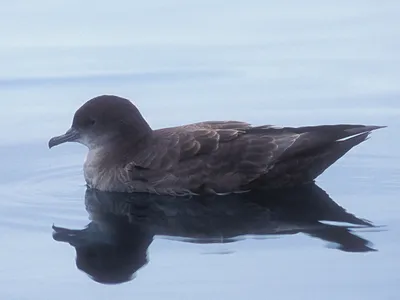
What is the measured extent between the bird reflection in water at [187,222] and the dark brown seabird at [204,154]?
0.12m

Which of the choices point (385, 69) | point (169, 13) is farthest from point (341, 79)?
point (169, 13)

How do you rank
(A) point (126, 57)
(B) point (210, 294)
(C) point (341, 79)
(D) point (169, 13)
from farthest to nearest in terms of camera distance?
(D) point (169, 13) → (A) point (126, 57) → (C) point (341, 79) → (B) point (210, 294)

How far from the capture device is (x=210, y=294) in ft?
26.5

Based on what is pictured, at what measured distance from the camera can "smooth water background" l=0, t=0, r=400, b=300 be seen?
8453mm

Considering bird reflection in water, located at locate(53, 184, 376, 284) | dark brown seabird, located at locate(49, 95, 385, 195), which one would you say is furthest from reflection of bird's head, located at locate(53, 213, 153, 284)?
dark brown seabird, located at locate(49, 95, 385, 195)

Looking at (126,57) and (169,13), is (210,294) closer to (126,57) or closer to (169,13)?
(126,57)

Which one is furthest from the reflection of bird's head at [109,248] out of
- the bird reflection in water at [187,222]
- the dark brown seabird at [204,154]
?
the dark brown seabird at [204,154]

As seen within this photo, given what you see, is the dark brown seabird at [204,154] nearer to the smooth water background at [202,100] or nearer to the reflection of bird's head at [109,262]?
the smooth water background at [202,100]

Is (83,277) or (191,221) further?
(191,221)

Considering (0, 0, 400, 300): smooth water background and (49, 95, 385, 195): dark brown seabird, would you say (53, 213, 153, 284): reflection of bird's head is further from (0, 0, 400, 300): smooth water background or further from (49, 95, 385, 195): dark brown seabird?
(49, 95, 385, 195): dark brown seabird

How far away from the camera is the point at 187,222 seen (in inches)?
388

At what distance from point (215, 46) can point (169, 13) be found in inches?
55.9

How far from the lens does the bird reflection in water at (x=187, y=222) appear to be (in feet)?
29.7

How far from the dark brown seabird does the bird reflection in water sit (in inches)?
4.6
